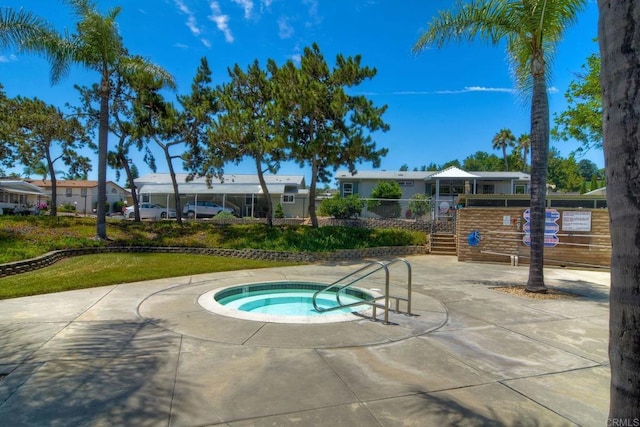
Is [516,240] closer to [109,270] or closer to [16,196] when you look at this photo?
[109,270]

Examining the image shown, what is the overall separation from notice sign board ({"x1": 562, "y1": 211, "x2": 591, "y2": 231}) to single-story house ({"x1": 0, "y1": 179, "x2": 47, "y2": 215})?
37.1 m

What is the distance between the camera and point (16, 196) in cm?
4259

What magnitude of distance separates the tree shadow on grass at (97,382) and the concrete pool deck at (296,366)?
2 cm

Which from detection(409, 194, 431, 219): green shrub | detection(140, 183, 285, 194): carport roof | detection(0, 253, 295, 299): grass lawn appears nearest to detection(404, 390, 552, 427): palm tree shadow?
detection(0, 253, 295, 299): grass lawn

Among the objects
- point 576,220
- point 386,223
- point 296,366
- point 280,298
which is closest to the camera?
point 296,366

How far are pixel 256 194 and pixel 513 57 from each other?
83.3 feet

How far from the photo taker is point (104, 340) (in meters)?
5.22

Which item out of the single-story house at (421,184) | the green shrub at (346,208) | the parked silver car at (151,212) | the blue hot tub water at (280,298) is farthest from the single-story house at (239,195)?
the blue hot tub water at (280,298)

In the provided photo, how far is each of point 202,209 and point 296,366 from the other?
29.1 metres

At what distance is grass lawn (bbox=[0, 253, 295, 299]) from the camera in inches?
344

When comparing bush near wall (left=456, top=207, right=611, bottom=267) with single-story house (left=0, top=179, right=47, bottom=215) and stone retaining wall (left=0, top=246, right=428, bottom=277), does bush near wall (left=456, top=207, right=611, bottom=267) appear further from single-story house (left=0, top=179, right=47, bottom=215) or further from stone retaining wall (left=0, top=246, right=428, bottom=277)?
single-story house (left=0, top=179, right=47, bottom=215)

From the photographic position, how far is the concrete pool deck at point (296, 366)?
3.38 metres

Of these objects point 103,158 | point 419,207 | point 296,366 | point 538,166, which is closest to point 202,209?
point 103,158

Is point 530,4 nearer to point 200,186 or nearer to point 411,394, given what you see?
point 411,394
